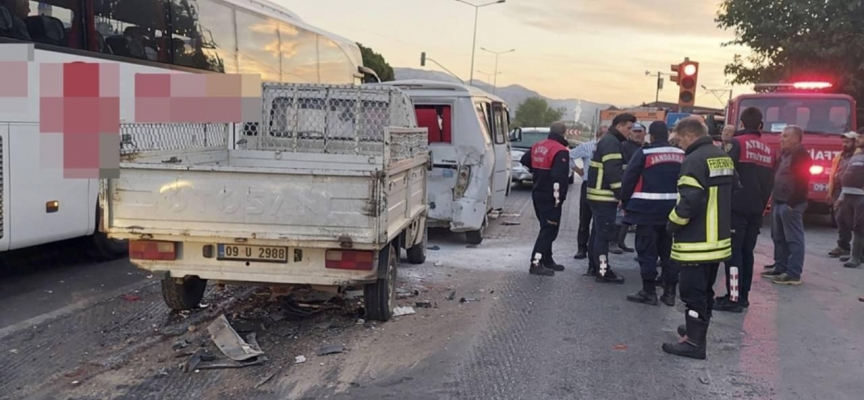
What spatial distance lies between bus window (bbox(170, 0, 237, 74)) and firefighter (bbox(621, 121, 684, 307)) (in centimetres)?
588

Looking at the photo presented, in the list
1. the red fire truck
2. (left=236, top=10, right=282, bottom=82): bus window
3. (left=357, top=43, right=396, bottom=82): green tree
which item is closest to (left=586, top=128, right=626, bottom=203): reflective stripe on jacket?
(left=236, top=10, right=282, bottom=82): bus window


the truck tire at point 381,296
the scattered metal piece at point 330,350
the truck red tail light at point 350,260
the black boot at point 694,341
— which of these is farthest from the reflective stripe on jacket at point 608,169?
the scattered metal piece at point 330,350

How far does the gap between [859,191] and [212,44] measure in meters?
8.77

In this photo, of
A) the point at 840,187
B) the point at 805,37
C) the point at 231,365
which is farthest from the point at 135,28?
the point at 805,37

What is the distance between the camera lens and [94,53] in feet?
24.5

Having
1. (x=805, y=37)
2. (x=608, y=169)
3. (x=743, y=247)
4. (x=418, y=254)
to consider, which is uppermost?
(x=805, y=37)

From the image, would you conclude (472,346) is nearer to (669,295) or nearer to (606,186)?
(669,295)

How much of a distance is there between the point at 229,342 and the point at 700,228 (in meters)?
3.52

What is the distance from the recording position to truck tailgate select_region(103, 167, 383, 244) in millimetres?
4973

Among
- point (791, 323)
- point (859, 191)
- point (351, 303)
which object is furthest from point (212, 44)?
point (859, 191)

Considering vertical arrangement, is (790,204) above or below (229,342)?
above

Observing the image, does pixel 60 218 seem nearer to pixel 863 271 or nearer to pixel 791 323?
pixel 791 323

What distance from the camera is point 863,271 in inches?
345

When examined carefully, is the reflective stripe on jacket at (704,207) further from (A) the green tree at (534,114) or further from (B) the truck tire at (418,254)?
(A) the green tree at (534,114)
